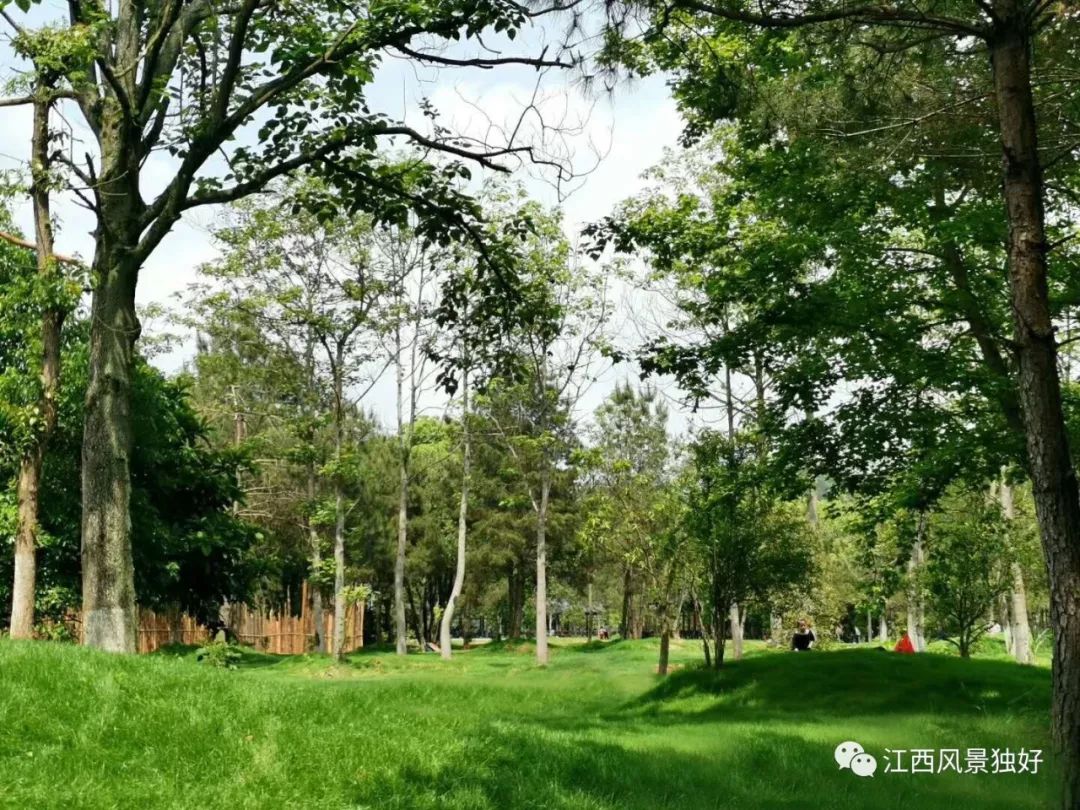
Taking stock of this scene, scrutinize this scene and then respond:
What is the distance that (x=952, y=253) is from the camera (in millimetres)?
12617

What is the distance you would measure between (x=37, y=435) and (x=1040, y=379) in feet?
45.7

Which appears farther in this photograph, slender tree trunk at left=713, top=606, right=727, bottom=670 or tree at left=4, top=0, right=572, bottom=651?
slender tree trunk at left=713, top=606, right=727, bottom=670

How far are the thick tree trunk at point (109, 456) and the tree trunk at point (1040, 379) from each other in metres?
7.98

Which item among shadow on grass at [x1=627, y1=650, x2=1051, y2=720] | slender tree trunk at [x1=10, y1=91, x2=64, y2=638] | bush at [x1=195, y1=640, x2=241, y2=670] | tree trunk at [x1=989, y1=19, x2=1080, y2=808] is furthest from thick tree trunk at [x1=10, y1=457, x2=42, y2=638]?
tree trunk at [x1=989, y1=19, x2=1080, y2=808]

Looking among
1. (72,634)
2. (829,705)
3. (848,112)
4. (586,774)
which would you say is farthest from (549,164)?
(72,634)

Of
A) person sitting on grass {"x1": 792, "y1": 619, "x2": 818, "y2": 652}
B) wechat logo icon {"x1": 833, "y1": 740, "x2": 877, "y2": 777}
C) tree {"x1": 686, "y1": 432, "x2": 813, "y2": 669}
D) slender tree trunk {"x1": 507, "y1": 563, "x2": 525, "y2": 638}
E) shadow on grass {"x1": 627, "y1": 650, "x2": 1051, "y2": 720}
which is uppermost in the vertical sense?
tree {"x1": 686, "y1": 432, "x2": 813, "y2": 669}

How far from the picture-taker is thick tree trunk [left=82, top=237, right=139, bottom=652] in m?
9.23

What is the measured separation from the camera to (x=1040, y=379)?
5211 mm

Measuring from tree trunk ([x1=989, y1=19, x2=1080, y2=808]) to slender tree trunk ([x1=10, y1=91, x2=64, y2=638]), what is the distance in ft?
41.5

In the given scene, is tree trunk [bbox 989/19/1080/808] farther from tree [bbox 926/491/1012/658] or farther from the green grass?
tree [bbox 926/491/1012/658]

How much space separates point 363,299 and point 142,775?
81.2ft

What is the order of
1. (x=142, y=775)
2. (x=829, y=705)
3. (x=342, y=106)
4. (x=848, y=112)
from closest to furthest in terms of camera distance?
(x=142, y=775), (x=848, y=112), (x=342, y=106), (x=829, y=705)

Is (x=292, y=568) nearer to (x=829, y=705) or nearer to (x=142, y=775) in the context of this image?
(x=829, y=705)

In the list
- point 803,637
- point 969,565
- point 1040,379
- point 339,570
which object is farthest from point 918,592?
point 1040,379
